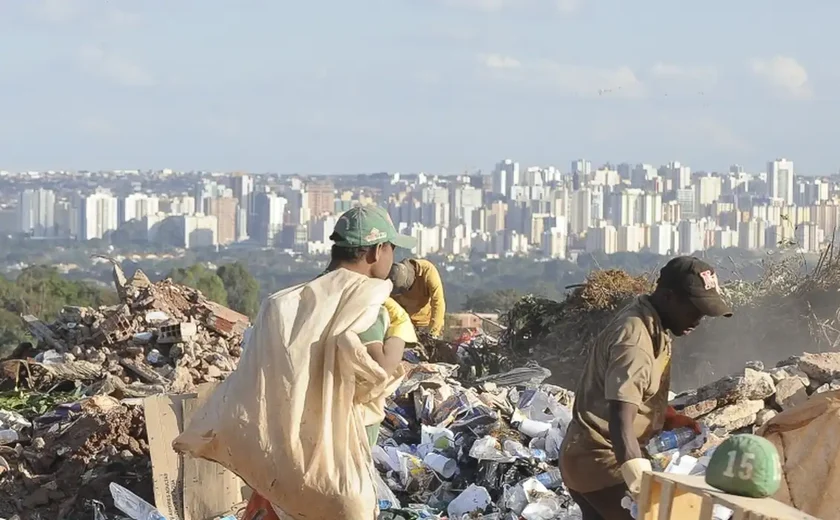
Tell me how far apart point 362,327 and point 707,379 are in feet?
28.5

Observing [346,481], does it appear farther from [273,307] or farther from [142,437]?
[142,437]

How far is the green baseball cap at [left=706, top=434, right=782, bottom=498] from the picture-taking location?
3.11 metres

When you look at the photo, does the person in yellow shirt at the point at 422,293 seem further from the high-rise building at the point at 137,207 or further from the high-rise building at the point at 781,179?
the high-rise building at the point at 137,207

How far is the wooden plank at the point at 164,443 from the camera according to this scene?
6910mm

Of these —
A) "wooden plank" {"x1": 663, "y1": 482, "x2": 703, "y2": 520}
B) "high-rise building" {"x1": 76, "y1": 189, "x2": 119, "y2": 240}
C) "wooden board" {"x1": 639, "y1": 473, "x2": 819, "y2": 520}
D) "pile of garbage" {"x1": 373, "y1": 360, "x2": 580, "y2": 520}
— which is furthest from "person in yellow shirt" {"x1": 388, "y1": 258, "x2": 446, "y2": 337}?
"high-rise building" {"x1": 76, "y1": 189, "x2": 119, "y2": 240}

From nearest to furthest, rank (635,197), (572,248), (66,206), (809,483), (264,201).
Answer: (809,483) < (572,248) < (635,197) < (264,201) < (66,206)

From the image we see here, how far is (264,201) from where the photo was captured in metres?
73.7

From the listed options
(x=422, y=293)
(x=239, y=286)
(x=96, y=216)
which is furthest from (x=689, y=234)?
(x=96, y=216)

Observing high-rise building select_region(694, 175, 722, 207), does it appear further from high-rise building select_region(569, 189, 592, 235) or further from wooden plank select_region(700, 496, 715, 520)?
wooden plank select_region(700, 496, 715, 520)

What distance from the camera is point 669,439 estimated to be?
14.8ft

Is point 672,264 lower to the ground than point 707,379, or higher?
higher

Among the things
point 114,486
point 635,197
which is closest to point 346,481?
point 114,486

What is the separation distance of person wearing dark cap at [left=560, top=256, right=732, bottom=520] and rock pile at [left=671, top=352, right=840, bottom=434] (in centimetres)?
325

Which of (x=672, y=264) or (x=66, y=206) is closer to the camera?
(x=672, y=264)
